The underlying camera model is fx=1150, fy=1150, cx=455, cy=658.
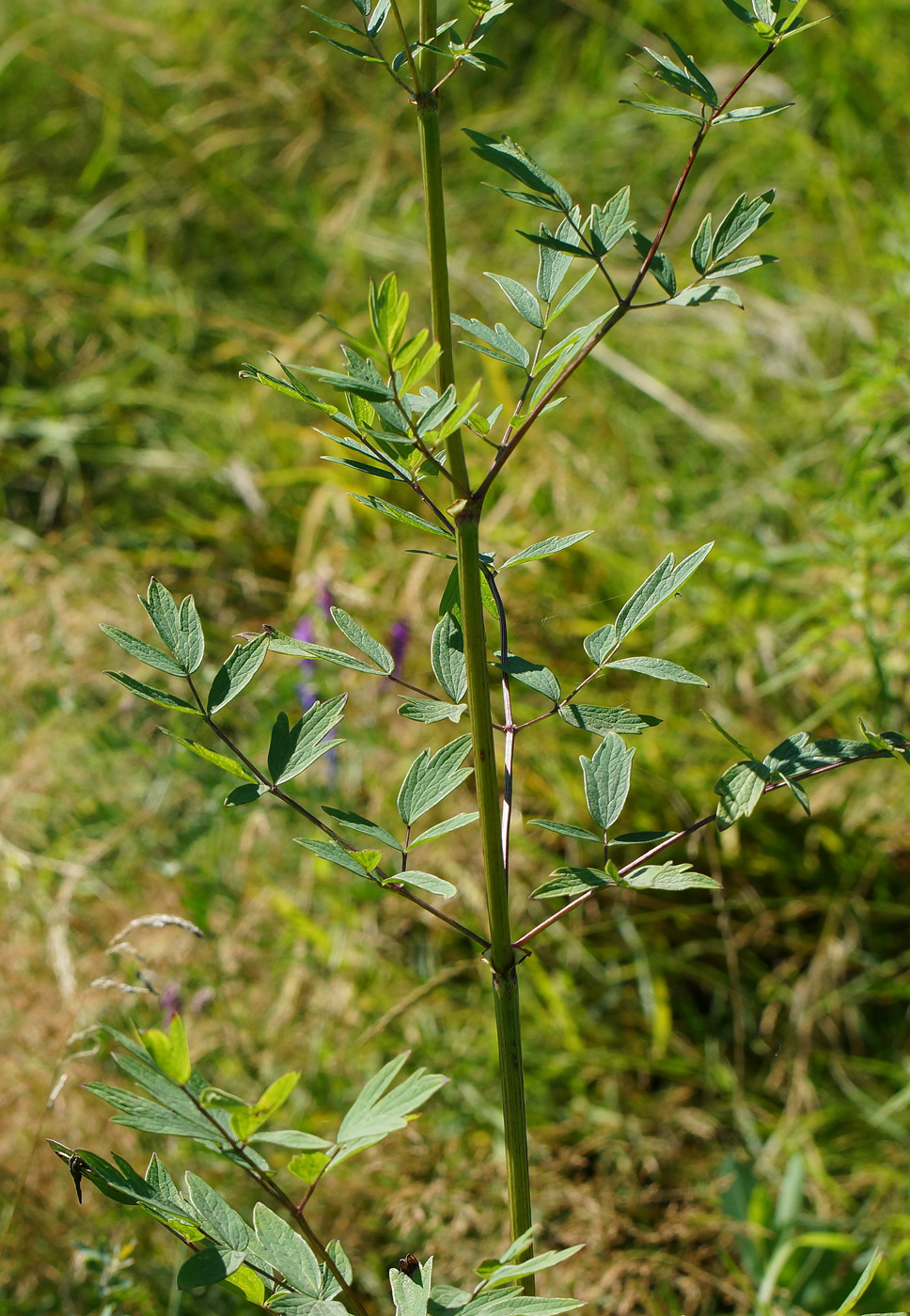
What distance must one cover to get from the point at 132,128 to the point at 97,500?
1.41 meters

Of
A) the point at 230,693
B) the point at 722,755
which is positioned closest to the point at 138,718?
the point at 722,755

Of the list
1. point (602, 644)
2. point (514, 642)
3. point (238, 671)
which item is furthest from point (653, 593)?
point (514, 642)

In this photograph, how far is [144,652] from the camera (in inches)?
26.0

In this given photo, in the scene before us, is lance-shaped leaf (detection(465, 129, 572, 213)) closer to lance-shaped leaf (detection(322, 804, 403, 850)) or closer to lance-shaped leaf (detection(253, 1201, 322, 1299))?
lance-shaped leaf (detection(322, 804, 403, 850))

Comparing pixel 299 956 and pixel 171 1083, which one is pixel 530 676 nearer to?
pixel 171 1083

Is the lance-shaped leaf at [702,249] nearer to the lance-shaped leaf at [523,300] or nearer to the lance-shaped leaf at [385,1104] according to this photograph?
the lance-shaped leaf at [523,300]

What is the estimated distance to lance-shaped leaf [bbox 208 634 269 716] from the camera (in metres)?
0.68

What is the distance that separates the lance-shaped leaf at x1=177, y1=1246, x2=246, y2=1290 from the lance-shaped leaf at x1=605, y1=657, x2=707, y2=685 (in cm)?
37

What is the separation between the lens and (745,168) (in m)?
3.09

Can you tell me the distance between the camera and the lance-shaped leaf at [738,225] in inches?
25.2

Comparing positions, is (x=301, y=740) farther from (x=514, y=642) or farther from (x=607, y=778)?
(x=514, y=642)

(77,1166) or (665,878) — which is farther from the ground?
(665,878)

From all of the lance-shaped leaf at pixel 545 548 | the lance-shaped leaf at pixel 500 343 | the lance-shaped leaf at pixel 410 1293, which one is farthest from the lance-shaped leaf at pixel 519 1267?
the lance-shaped leaf at pixel 500 343

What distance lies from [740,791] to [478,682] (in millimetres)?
160
